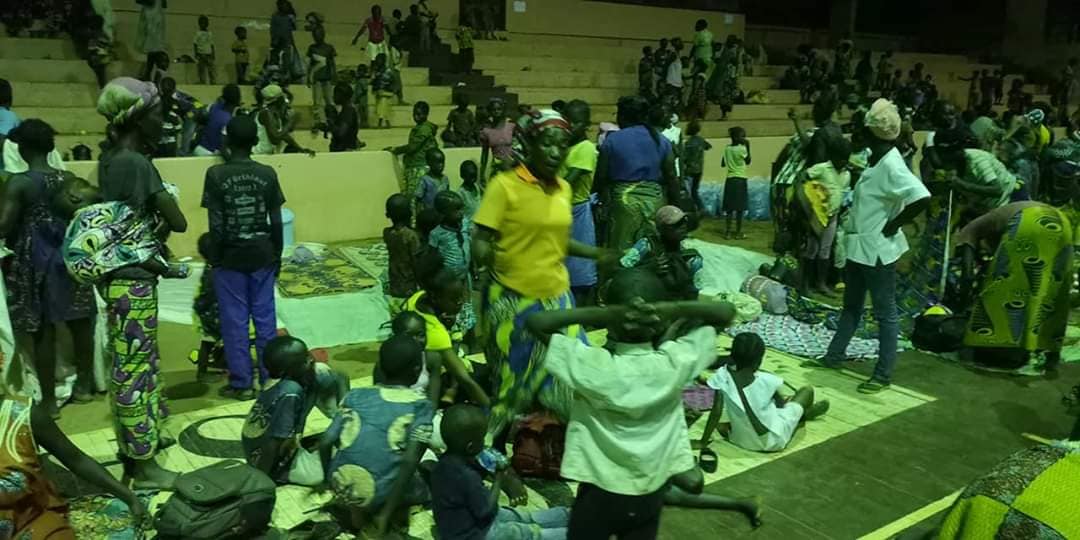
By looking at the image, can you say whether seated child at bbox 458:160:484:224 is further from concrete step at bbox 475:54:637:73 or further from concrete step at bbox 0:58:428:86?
concrete step at bbox 475:54:637:73

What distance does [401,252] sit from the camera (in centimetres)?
594

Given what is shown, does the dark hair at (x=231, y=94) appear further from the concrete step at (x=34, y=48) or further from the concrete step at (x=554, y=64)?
the concrete step at (x=554, y=64)

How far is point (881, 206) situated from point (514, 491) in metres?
2.98

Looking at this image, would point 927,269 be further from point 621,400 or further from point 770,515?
point 621,400

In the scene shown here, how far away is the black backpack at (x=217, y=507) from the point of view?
2.68 m

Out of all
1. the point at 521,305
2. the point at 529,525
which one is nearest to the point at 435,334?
the point at 521,305

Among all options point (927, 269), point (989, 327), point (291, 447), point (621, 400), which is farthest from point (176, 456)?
point (927, 269)

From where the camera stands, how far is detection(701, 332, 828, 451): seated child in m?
4.69

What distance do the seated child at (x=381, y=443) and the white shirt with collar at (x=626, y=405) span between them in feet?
2.85

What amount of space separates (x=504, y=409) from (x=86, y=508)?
1.83 m

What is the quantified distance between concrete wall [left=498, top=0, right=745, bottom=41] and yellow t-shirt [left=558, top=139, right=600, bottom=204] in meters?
13.7

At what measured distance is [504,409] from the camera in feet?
14.1

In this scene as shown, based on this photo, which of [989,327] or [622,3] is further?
[622,3]

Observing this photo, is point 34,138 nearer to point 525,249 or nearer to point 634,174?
point 525,249
